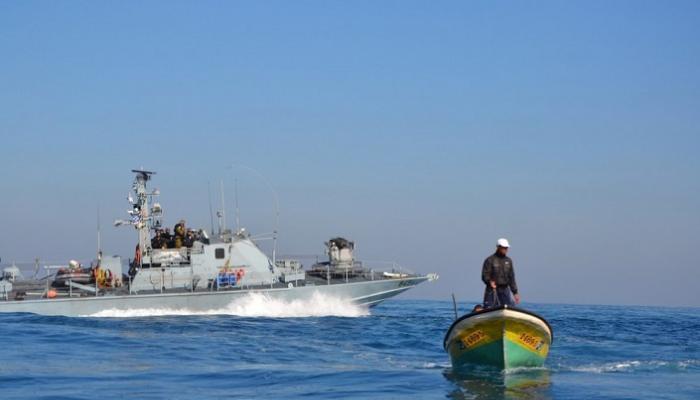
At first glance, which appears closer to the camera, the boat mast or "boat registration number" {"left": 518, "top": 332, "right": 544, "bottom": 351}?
"boat registration number" {"left": 518, "top": 332, "right": 544, "bottom": 351}

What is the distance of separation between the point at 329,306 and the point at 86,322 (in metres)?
10.7

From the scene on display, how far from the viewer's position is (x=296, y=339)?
30.6 m

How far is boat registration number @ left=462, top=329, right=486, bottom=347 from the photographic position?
64.4 feet

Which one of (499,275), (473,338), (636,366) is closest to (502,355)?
(473,338)

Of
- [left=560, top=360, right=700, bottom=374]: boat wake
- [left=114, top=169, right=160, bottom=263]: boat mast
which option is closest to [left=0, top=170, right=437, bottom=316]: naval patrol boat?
[left=114, top=169, right=160, bottom=263]: boat mast

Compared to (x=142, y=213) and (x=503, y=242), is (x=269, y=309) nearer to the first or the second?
(x=142, y=213)

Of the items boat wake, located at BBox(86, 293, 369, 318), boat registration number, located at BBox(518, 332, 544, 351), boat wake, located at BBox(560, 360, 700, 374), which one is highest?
boat wake, located at BBox(86, 293, 369, 318)

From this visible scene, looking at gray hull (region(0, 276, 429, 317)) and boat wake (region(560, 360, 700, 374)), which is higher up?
gray hull (region(0, 276, 429, 317))

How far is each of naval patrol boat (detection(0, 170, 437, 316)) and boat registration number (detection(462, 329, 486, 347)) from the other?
21.5m

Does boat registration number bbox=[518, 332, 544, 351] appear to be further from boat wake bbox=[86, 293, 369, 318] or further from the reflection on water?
boat wake bbox=[86, 293, 369, 318]

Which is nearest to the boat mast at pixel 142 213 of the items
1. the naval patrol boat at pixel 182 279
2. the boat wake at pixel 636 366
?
the naval patrol boat at pixel 182 279

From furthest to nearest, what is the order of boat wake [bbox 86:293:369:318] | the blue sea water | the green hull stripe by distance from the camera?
boat wake [bbox 86:293:369:318] < the green hull stripe < the blue sea water

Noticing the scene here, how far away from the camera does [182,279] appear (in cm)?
4116

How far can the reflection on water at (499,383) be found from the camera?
1769cm
